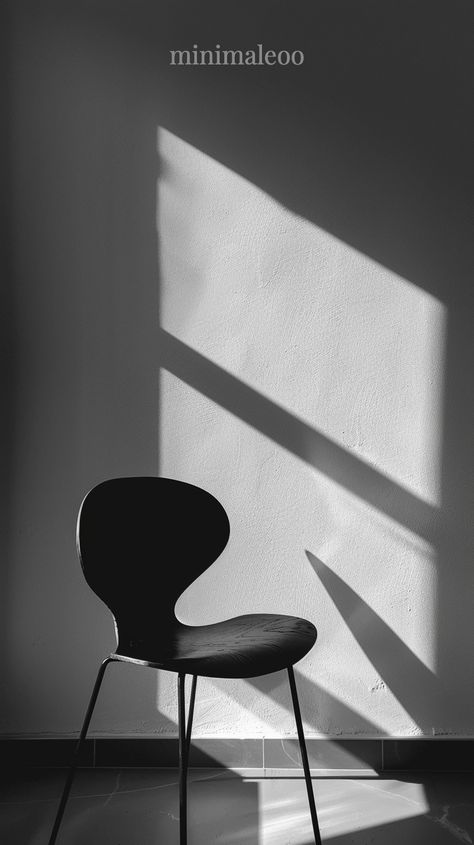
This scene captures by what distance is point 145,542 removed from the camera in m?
1.84

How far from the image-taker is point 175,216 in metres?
2.28

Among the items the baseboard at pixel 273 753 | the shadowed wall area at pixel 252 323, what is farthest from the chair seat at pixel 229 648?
the baseboard at pixel 273 753

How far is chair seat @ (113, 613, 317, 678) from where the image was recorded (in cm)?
147

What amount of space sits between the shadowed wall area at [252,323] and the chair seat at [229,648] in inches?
18.1

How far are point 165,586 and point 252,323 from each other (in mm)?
858

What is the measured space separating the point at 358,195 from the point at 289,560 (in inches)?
44.8

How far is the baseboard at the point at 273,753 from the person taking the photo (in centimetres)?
219

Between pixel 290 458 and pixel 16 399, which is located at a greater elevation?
pixel 16 399

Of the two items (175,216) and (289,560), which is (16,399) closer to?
(175,216)

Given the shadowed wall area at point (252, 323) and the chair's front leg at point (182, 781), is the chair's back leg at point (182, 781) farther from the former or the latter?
the shadowed wall area at point (252, 323)

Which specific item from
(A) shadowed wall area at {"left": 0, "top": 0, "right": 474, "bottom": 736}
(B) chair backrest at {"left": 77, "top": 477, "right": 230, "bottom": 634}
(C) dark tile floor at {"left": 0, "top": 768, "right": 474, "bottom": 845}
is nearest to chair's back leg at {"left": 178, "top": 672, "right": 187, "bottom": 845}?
(B) chair backrest at {"left": 77, "top": 477, "right": 230, "bottom": 634}

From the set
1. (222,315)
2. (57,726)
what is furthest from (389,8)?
(57,726)

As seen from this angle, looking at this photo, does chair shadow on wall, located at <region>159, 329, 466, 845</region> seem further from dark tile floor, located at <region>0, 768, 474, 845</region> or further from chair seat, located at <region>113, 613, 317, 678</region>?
chair seat, located at <region>113, 613, 317, 678</region>

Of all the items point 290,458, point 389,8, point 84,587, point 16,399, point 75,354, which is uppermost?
point 389,8
